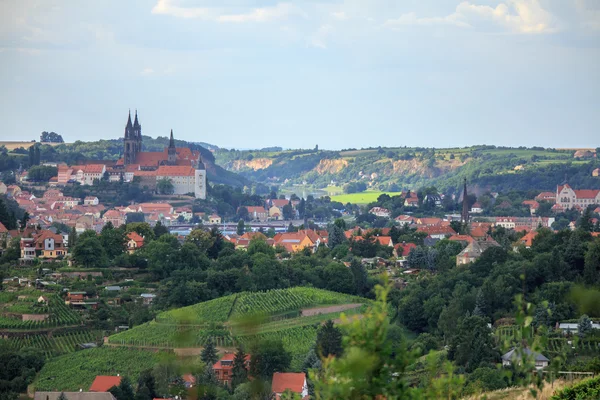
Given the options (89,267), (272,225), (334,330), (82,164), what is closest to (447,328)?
(334,330)

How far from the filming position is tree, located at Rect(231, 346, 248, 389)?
3116cm

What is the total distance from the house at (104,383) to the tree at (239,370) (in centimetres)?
314

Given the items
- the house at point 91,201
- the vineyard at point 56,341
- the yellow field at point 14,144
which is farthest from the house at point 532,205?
the yellow field at point 14,144

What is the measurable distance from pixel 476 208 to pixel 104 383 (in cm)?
7258

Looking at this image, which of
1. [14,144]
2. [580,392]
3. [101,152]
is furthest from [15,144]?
[580,392]

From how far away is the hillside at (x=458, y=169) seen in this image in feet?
450

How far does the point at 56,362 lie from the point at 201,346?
14.6ft

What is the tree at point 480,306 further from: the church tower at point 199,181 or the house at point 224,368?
the church tower at point 199,181

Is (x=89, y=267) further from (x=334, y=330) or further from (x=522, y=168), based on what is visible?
(x=522, y=168)

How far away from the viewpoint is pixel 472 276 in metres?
43.4

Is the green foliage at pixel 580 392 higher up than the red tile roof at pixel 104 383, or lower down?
higher up

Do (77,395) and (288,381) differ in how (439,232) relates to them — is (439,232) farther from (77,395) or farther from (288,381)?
(77,395)

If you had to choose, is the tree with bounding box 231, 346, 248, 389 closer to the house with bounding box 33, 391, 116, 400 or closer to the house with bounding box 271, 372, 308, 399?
the house with bounding box 271, 372, 308, 399

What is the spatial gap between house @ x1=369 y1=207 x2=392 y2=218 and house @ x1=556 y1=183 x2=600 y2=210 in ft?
57.4
